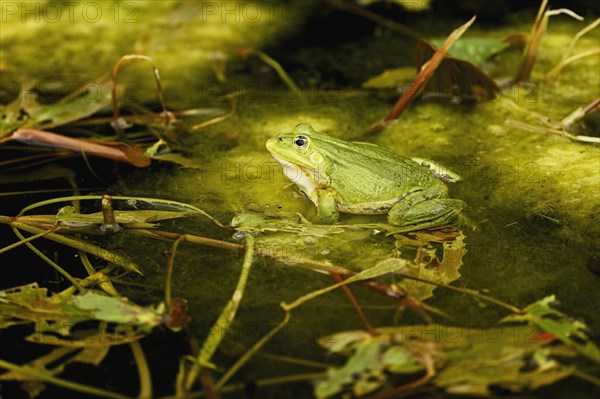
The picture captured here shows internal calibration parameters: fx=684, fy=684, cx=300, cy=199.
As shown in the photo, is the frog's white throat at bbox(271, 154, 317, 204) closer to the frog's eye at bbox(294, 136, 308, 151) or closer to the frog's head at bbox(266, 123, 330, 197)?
the frog's head at bbox(266, 123, 330, 197)

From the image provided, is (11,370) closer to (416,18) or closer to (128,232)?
(128,232)

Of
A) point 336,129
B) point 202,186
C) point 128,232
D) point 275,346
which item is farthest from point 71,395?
point 336,129

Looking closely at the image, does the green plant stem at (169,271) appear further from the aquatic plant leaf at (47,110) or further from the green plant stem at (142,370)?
the aquatic plant leaf at (47,110)

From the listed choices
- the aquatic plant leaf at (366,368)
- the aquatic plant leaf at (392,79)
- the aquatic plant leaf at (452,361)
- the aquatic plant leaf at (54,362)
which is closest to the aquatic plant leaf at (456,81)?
the aquatic plant leaf at (392,79)

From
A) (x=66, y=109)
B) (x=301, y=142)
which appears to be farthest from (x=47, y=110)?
(x=301, y=142)

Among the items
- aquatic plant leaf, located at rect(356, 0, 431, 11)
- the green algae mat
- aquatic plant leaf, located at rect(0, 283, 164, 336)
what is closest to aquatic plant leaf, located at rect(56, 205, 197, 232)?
the green algae mat

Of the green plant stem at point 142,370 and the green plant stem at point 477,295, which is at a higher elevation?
the green plant stem at point 477,295
